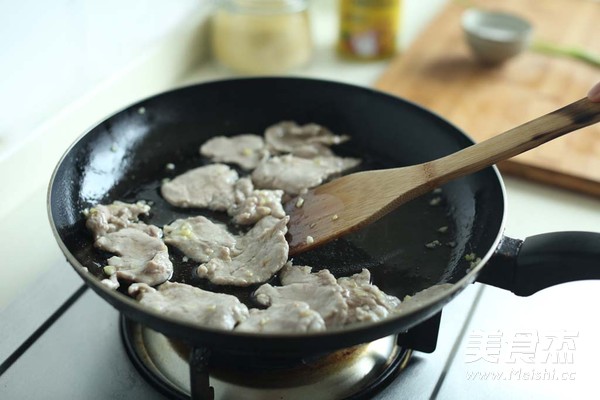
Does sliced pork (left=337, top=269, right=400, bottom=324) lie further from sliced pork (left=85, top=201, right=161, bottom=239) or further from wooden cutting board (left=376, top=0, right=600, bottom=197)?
wooden cutting board (left=376, top=0, right=600, bottom=197)

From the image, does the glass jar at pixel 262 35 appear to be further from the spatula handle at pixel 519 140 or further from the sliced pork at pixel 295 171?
the spatula handle at pixel 519 140

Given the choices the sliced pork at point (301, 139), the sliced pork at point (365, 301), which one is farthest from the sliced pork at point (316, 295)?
the sliced pork at point (301, 139)

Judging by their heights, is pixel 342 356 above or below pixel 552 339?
above

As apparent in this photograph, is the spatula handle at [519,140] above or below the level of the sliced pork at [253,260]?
above

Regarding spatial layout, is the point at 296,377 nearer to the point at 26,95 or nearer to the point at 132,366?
the point at 132,366

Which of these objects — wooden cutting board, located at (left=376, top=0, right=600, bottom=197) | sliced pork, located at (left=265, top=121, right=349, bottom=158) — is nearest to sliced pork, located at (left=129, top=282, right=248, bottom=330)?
sliced pork, located at (left=265, top=121, right=349, bottom=158)

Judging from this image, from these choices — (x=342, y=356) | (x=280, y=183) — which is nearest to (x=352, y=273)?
(x=342, y=356)

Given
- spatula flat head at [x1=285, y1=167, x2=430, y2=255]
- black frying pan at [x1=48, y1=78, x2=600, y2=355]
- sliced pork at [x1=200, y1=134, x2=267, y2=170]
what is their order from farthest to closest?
sliced pork at [x1=200, y1=134, x2=267, y2=170]
spatula flat head at [x1=285, y1=167, x2=430, y2=255]
black frying pan at [x1=48, y1=78, x2=600, y2=355]
